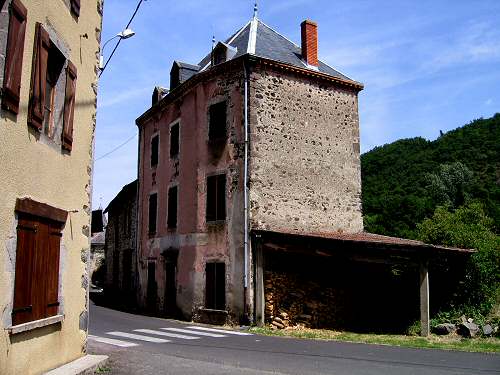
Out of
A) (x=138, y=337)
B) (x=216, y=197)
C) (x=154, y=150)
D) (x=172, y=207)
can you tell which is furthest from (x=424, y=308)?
(x=154, y=150)

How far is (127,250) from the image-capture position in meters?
26.3

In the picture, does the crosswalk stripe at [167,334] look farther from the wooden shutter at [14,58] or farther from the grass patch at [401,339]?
the wooden shutter at [14,58]

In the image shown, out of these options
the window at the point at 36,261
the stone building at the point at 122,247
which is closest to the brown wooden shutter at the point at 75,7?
the window at the point at 36,261

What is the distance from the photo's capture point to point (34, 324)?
20.2ft

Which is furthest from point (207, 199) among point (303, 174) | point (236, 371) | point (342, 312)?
point (236, 371)

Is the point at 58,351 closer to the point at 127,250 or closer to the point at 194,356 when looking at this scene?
the point at 194,356

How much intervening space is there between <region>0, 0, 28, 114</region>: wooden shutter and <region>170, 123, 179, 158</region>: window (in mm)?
14626

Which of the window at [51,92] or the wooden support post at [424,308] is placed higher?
the window at [51,92]

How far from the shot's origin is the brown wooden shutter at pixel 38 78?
20.5ft

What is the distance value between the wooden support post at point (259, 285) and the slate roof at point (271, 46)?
6.56 m

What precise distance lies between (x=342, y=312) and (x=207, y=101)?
8.63m

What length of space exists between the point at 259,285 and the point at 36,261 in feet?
33.6

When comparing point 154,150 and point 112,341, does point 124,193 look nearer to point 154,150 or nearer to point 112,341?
point 154,150

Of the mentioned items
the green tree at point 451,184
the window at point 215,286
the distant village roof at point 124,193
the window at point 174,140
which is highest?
the green tree at point 451,184
